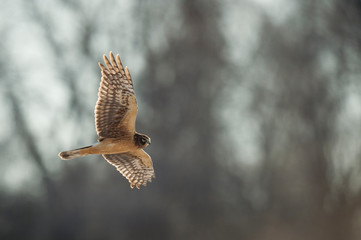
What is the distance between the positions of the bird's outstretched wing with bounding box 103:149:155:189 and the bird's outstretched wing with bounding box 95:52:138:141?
491 mm

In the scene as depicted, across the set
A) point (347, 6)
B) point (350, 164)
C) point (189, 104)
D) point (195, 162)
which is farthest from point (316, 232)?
point (347, 6)

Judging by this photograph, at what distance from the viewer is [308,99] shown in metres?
9.71

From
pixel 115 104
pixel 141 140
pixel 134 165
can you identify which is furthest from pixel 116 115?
pixel 134 165

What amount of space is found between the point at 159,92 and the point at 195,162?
63.8 inches

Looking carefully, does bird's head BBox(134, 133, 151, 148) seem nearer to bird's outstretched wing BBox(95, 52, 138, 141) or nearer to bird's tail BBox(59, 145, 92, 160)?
bird's outstretched wing BBox(95, 52, 138, 141)

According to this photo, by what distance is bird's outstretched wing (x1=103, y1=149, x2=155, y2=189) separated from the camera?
2617 millimetres

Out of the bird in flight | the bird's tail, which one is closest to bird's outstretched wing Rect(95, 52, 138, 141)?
the bird in flight

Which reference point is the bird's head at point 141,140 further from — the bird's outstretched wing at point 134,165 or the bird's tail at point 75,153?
the bird's outstretched wing at point 134,165

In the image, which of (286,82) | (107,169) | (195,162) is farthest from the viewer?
(286,82)

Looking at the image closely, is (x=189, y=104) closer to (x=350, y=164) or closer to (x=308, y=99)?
(x=308, y=99)

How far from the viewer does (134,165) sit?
2678mm

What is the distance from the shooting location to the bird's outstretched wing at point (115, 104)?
6.91 feet

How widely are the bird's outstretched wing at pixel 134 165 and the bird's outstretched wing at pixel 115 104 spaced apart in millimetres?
491

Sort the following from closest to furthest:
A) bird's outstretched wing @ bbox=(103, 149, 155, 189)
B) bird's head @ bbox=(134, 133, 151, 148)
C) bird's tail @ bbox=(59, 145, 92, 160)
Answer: bird's tail @ bbox=(59, 145, 92, 160)
bird's head @ bbox=(134, 133, 151, 148)
bird's outstretched wing @ bbox=(103, 149, 155, 189)
